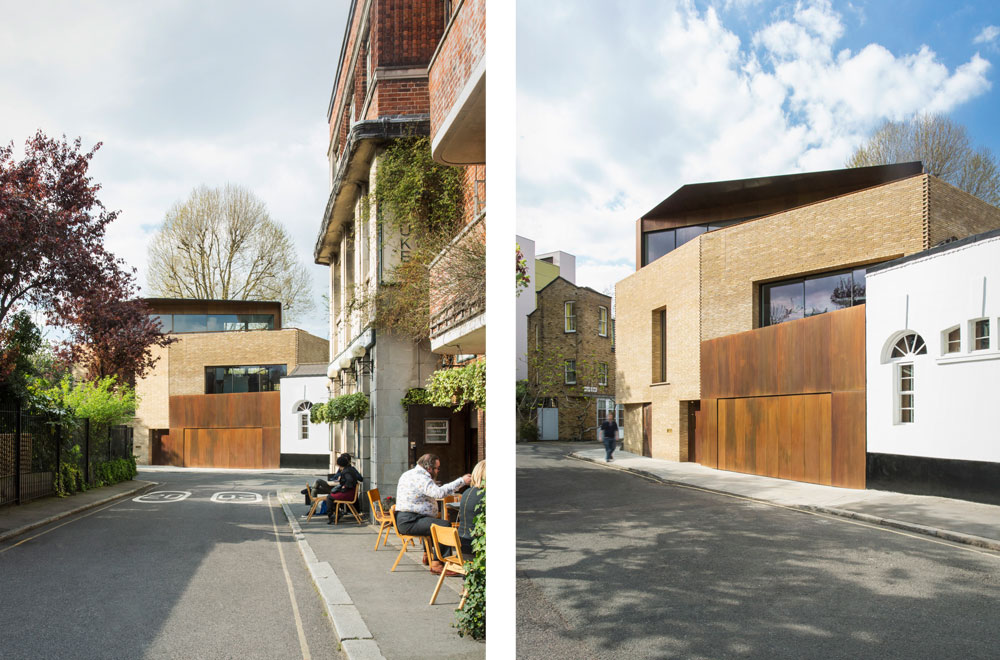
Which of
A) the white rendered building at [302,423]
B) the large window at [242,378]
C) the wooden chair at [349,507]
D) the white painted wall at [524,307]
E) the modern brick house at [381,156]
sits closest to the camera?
the white painted wall at [524,307]

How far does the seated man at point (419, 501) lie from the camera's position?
5.48 meters

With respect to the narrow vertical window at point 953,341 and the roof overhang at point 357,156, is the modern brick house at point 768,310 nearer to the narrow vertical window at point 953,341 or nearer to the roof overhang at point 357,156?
the narrow vertical window at point 953,341

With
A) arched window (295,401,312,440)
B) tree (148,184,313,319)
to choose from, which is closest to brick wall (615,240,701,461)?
tree (148,184,313,319)

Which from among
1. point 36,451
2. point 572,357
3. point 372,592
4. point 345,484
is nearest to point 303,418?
point 36,451

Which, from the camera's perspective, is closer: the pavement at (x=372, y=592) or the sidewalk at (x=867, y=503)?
the sidewalk at (x=867, y=503)

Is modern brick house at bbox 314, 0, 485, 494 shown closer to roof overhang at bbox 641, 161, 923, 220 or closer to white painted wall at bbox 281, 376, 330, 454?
roof overhang at bbox 641, 161, 923, 220

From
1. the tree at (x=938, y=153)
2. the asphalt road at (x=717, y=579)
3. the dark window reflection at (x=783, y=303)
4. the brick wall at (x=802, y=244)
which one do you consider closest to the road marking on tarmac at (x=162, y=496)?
the asphalt road at (x=717, y=579)

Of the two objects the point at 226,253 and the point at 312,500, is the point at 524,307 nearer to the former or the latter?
the point at 312,500

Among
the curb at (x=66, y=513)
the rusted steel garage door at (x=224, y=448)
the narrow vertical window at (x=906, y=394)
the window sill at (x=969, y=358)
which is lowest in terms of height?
the rusted steel garage door at (x=224, y=448)

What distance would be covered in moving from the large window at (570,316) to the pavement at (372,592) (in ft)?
4.66

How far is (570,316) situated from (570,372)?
0.20m

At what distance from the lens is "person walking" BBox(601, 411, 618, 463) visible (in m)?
2.45

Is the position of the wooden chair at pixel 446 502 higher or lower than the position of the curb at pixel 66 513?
higher

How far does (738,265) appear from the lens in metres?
2.57
